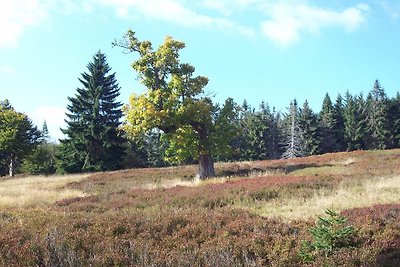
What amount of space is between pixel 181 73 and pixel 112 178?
9239mm

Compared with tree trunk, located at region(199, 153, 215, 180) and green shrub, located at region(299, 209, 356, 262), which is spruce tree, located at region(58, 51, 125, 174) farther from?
green shrub, located at region(299, 209, 356, 262)

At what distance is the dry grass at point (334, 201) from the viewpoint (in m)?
12.0

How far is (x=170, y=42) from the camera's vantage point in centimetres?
2520

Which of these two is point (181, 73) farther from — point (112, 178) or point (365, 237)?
point (365, 237)

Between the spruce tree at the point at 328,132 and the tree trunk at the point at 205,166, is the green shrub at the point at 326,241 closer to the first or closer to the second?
the tree trunk at the point at 205,166

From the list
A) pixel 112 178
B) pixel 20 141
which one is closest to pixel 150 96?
pixel 112 178

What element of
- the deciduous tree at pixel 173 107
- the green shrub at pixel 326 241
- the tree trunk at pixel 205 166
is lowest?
the green shrub at pixel 326 241

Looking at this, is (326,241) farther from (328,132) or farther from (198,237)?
(328,132)

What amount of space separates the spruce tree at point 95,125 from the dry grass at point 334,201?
114ft

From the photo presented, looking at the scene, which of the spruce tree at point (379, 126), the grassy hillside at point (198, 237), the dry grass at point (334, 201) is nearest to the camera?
the grassy hillside at point (198, 237)

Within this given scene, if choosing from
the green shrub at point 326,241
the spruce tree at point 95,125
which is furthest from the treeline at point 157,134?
the green shrub at point 326,241

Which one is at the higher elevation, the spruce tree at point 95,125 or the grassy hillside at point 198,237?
the spruce tree at point 95,125

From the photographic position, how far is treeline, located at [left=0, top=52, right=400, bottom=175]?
26.5 m

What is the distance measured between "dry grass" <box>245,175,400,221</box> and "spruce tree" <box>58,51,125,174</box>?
114 ft
